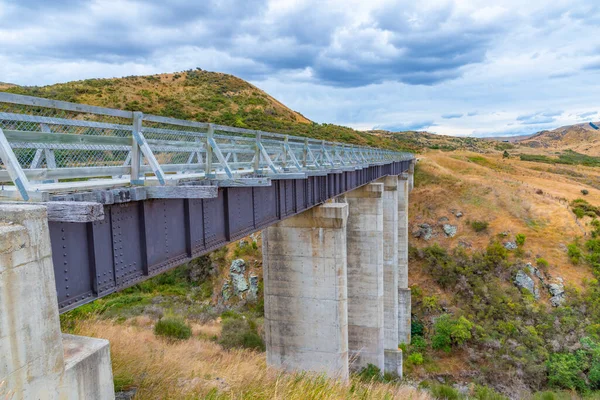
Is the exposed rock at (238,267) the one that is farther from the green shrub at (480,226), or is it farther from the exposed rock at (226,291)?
the green shrub at (480,226)

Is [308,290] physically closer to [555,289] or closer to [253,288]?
[253,288]

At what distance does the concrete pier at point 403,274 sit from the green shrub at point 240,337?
1116 cm

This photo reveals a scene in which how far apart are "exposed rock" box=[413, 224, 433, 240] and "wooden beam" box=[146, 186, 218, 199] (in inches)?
1325

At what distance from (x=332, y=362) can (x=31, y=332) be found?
40.8 feet

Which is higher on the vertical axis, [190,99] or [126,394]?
[190,99]

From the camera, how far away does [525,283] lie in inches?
1093

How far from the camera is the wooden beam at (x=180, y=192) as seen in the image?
4750 millimetres

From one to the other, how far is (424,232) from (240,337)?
73.3 feet

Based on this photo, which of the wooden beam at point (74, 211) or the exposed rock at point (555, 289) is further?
the exposed rock at point (555, 289)

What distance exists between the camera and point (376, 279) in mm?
20172

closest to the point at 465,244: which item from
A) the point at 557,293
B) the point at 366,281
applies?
the point at 557,293

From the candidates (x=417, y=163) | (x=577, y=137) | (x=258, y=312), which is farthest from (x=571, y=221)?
(x=577, y=137)

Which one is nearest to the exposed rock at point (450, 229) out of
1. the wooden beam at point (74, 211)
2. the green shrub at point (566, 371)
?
the green shrub at point (566, 371)

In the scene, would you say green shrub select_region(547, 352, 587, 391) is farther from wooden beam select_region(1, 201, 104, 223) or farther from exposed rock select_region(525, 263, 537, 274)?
wooden beam select_region(1, 201, 104, 223)
